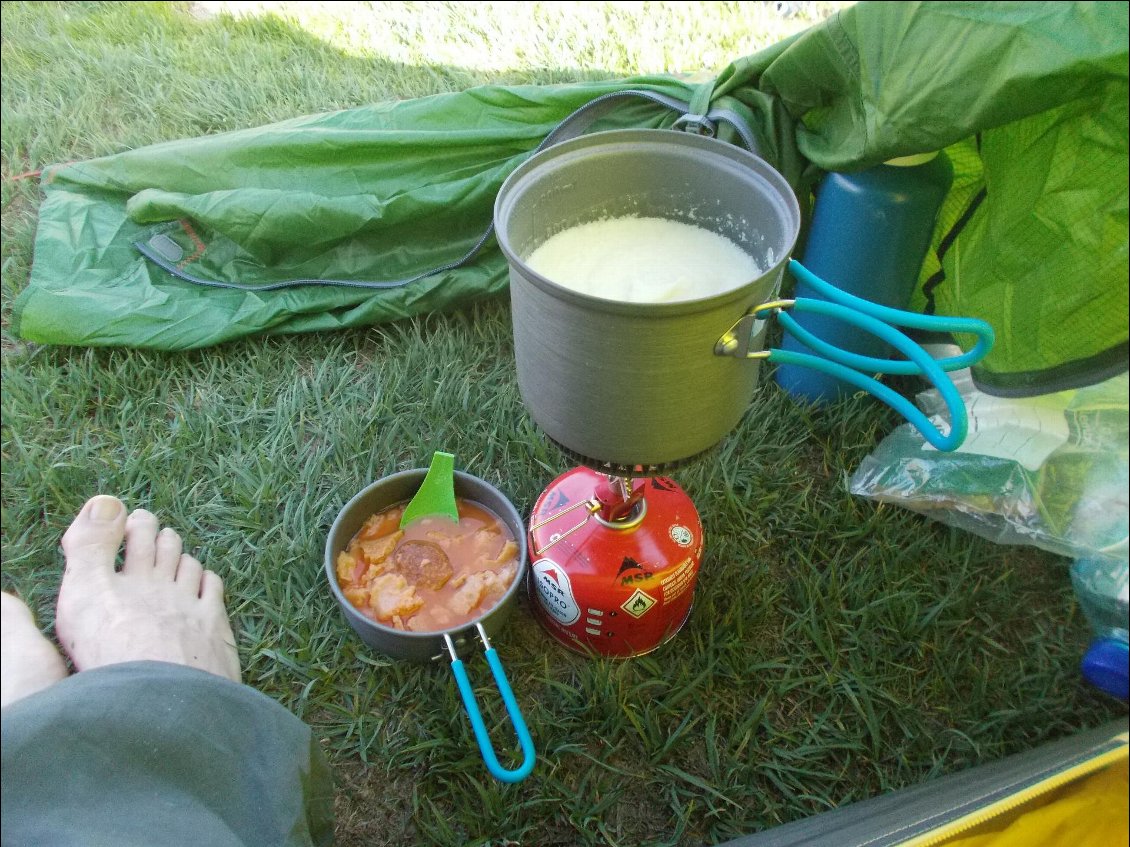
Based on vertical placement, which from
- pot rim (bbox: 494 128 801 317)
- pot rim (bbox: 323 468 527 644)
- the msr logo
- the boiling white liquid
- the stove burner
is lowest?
pot rim (bbox: 323 468 527 644)

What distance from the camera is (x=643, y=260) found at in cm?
94

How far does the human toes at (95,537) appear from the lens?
47.0 inches

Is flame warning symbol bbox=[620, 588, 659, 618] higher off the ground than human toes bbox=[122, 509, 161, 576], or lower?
higher

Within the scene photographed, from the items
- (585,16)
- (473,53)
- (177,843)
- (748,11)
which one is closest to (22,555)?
(177,843)

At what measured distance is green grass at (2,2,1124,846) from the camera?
1078 millimetres

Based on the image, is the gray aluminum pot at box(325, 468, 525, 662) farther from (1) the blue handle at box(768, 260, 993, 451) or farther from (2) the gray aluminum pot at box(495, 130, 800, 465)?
(1) the blue handle at box(768, 260, 993, 451)

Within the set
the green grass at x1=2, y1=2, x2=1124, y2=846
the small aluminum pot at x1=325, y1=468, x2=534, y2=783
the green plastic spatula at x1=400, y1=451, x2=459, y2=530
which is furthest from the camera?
the green plastic spatula at x1=400, y1=451, x2=459, y2=530

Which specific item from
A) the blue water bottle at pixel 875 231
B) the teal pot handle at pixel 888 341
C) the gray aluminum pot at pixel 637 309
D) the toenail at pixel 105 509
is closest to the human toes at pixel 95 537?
the toenail at pixel 105 509

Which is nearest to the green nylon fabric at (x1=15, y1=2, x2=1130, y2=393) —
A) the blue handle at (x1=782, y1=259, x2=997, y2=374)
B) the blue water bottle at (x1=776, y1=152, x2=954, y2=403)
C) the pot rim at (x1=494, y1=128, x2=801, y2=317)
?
the blue water bottle at (x1=776, y1=152, x2=954, y2=403)

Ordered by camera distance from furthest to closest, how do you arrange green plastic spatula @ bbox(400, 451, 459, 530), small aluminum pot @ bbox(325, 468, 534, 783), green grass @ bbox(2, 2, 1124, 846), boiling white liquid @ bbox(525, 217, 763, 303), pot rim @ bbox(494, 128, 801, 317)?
green plastic spatula @ bbox(400, 451, 459, 530) < green grass @ bbox(2, 2, 1124, 846) < small aluminum pot @ bbox(325, 468, 534, 783) < boiling white liquid @ bbox(525, 217, 763, 303) < pot rim @ bbox(494, 128, 801, 317)

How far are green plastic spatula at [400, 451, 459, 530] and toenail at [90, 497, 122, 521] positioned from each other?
467 mm

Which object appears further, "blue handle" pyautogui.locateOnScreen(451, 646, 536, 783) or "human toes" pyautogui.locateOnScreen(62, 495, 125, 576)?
"human toes" pyautogui.locateOnScreen(62, 495, 125, 576)

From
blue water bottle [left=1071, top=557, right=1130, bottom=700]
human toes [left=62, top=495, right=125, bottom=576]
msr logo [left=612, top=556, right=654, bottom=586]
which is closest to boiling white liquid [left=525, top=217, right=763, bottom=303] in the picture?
msr logo [left=612, top=556, right=654, bottom=586]

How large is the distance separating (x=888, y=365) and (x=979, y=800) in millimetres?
505
